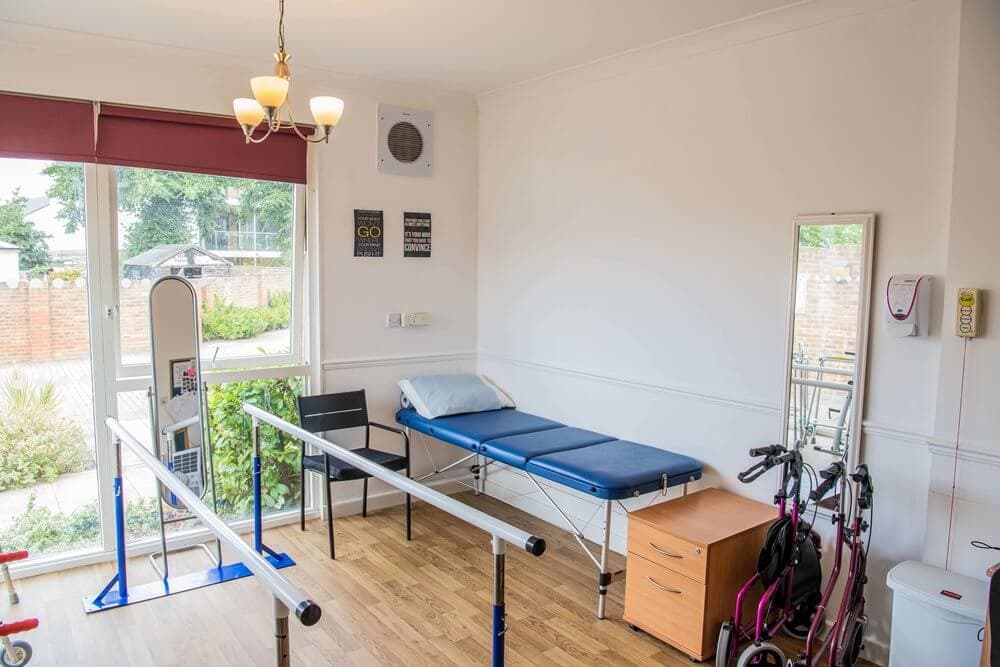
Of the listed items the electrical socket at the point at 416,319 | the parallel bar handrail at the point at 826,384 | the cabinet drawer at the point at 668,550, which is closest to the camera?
the cabinet drawer at the point at 668,550

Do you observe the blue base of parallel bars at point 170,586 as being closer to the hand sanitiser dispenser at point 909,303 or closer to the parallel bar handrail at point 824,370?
the parallel bar handrail at point 824,370

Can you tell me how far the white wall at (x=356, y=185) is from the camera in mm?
3471

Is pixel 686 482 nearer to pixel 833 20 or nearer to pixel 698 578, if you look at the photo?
pixel 698 578

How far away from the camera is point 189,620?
3180 mm

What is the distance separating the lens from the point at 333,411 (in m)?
4.28

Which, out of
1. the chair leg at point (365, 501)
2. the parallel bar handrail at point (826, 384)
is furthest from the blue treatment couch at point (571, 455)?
the parallel bar handrail at point (826, 384)

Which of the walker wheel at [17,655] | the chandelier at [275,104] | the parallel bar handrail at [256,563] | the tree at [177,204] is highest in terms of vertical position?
the chandelier at [275,104]

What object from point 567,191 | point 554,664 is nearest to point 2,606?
point 554,664

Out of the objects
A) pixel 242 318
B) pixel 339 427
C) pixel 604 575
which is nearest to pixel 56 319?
pixel 242 318

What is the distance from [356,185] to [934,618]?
11.8ft

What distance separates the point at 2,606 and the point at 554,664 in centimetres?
255

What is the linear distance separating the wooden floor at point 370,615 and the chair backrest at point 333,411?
67 cm

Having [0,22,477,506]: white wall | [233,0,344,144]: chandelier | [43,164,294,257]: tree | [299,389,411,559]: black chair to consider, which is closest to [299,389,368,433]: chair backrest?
[299,389,411,559]: black chair

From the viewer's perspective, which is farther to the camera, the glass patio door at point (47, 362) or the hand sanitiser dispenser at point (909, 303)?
the glass patio door at point (47, 362)
